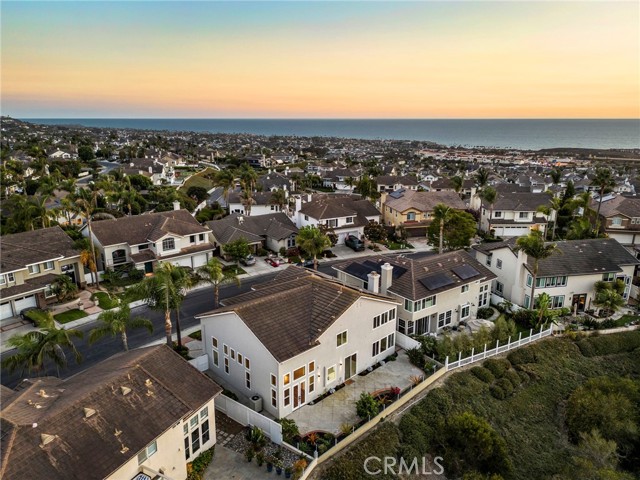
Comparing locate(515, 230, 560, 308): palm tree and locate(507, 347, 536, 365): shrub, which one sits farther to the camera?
locate(515, 230, 560, 308): palm tree

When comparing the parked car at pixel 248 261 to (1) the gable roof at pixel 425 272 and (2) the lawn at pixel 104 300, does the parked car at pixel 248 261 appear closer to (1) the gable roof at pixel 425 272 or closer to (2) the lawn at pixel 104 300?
(1) the gable roof at pixel 425 272

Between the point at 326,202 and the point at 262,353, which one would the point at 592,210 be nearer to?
the point at 326,202

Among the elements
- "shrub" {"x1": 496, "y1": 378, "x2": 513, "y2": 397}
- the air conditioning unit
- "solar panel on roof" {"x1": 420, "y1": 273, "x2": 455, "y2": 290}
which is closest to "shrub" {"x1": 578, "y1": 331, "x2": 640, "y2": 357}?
"shrub" {"x1": 496, "y1": 378, "x2": 513, "y2": 397}

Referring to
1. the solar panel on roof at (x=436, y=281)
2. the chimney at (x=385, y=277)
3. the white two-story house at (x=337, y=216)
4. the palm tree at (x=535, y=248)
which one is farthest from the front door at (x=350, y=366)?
the white two-story house at (x=337, y=216)

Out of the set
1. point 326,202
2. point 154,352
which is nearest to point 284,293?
point 154,352

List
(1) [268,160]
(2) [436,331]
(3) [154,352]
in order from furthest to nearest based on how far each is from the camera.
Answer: (1) [268,160] → (2) [436,331] → (3) [154,352]

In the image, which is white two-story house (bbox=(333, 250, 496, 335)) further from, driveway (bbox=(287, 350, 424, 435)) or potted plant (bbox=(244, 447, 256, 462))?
potted plant (bbox=(244, 447, 256, 462))
